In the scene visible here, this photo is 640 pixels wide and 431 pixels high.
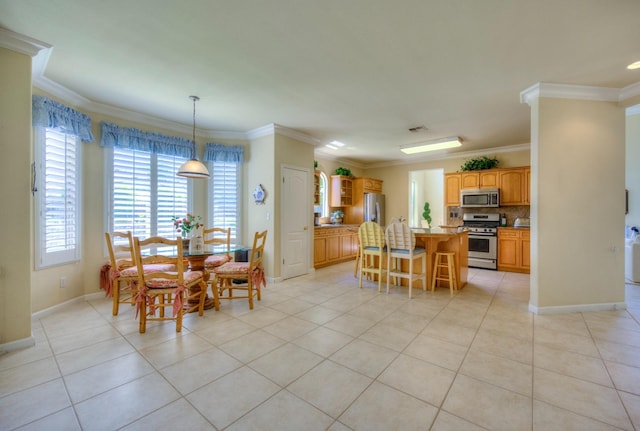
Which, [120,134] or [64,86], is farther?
[120,134]

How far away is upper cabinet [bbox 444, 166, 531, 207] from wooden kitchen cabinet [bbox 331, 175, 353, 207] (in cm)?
241

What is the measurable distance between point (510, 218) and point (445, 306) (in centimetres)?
381

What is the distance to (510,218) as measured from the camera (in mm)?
6062

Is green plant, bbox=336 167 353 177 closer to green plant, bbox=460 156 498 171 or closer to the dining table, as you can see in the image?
green plant, bbox=460 156 498 171

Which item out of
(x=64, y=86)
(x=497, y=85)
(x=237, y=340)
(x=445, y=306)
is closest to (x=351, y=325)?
(x=237, y=340)

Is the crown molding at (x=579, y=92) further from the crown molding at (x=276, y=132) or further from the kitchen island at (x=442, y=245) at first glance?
the crown molding at (x=276, y=132)

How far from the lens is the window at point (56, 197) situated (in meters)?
3.09

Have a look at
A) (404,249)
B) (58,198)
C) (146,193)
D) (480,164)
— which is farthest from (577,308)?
(58,198)

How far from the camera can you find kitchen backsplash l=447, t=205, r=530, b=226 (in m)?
5.94

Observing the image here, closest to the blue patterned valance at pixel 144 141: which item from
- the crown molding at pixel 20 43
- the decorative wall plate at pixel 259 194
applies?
the decorative wall plate at pixel 259 194

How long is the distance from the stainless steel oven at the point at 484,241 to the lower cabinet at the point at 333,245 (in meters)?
2.65

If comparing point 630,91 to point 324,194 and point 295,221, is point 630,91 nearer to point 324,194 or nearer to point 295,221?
point 295,221

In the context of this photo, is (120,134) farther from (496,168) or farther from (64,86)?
(496,168)

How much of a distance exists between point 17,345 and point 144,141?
2850 millimetres
